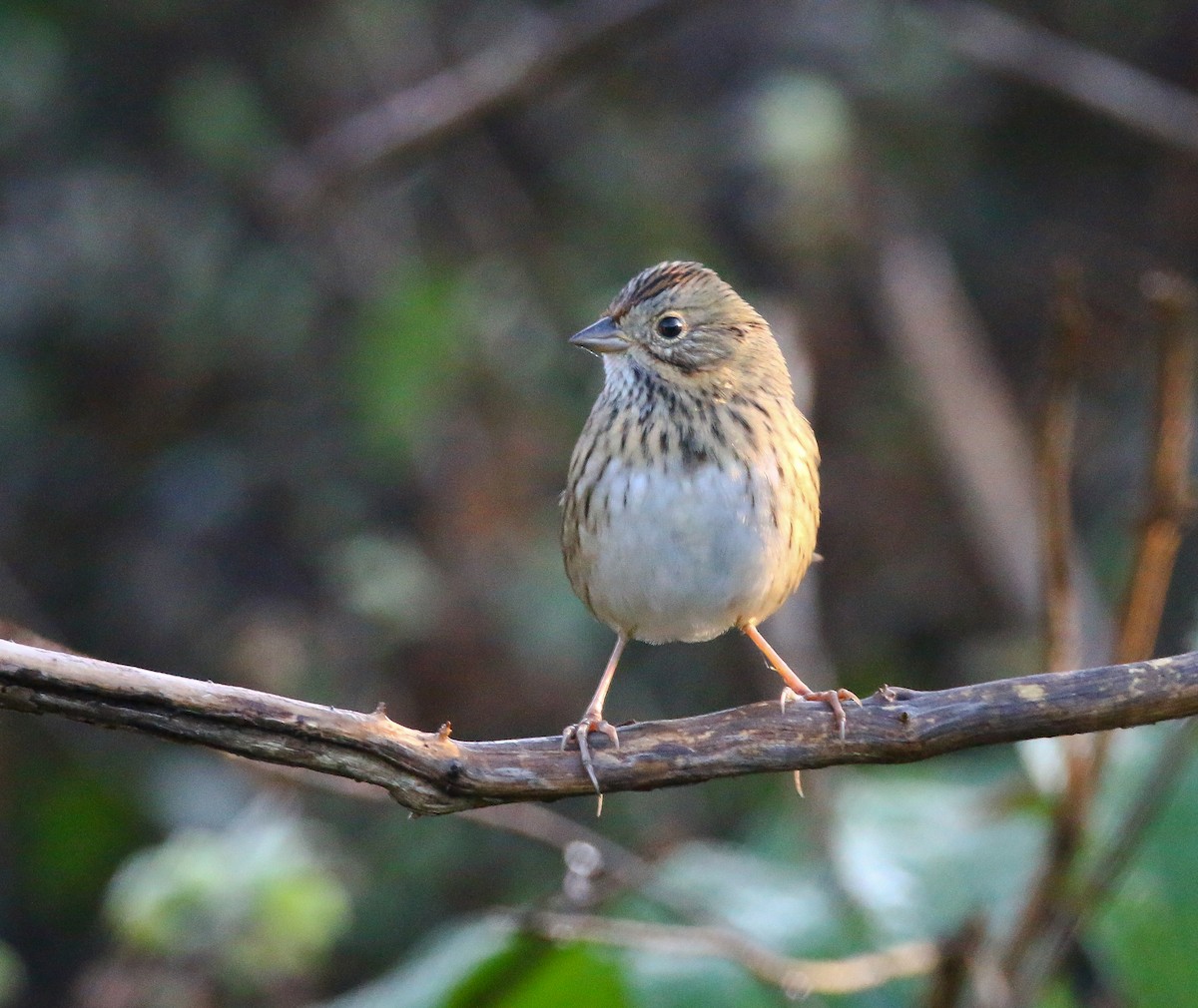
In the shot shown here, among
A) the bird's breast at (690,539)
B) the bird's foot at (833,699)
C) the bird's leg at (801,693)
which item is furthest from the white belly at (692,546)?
the bird's foot at (833,699)

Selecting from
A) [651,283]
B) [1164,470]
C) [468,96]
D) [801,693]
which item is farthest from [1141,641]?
[468,96]

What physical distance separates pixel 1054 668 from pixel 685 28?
4107 mm

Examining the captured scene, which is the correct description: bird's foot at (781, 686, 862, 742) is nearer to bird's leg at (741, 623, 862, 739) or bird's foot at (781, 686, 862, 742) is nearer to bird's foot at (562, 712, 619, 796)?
bird's leg at (741, 623, 862, 739)

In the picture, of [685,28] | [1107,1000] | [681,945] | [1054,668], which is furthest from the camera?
[685,28]

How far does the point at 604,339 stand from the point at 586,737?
4.48 feet

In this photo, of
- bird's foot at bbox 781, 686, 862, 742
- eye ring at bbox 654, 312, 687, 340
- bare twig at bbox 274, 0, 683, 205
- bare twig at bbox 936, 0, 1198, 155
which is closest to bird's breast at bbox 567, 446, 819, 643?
bird's foot at bbox 781, 686, 862, 742

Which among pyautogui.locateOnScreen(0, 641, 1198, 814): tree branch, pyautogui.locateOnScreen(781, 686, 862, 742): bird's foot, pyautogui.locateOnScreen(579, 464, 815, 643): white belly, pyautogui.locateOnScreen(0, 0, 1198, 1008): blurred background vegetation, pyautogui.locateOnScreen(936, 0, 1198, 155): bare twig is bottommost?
pyautogui.locateOnScreen(0, 641, 1198, 814): tree branch

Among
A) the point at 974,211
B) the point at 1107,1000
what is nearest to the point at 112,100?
the point at 974,211

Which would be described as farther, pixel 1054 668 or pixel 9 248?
pixel 9 248

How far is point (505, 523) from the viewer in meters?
6.29

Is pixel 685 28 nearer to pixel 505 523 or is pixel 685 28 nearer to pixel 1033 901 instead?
pixel 505 523

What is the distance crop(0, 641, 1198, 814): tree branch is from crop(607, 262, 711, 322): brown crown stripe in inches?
53.6

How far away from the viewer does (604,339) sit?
3.90 metres

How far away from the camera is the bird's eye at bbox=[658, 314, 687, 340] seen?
387cm
